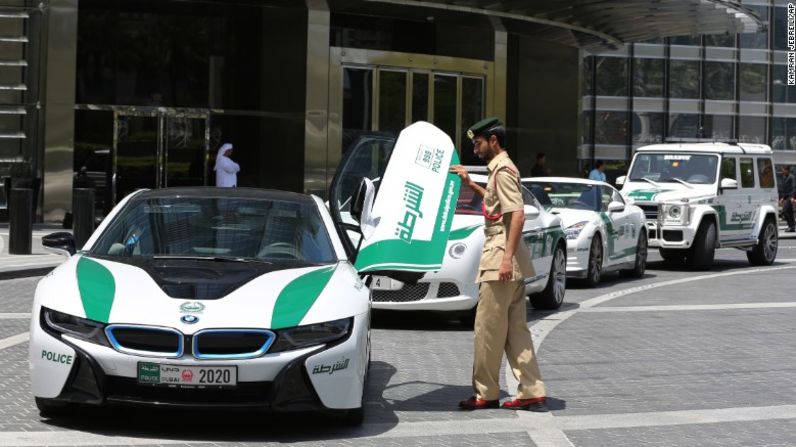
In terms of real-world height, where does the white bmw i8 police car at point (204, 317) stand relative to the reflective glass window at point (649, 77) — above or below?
below

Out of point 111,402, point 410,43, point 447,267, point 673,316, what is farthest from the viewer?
point 410,43

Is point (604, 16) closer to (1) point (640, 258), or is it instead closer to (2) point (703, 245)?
(2) point (703, 245)

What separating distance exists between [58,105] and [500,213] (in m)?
21.2

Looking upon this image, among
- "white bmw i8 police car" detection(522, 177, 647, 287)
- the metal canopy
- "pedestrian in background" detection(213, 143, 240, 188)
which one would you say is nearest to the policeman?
"white bmw i8 police car" detection(522, 177, 647, 287)

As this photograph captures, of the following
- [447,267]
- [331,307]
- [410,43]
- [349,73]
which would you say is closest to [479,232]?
[447,267]

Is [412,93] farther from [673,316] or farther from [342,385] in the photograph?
[342,385]

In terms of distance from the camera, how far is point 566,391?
9.28 meters

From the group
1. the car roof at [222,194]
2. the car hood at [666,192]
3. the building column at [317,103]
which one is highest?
the building column at [317,103]

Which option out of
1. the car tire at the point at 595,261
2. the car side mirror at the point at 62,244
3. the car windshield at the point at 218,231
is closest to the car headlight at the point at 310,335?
the car windshield at the point at 218,231

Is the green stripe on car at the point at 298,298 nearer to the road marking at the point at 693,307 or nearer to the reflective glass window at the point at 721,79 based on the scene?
the road marking at the point at 693,307

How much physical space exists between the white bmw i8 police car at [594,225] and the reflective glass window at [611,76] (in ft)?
103

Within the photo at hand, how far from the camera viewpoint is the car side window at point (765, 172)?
24.4 meters

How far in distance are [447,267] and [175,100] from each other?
63.3 feet

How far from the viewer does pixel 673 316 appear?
14797mm
